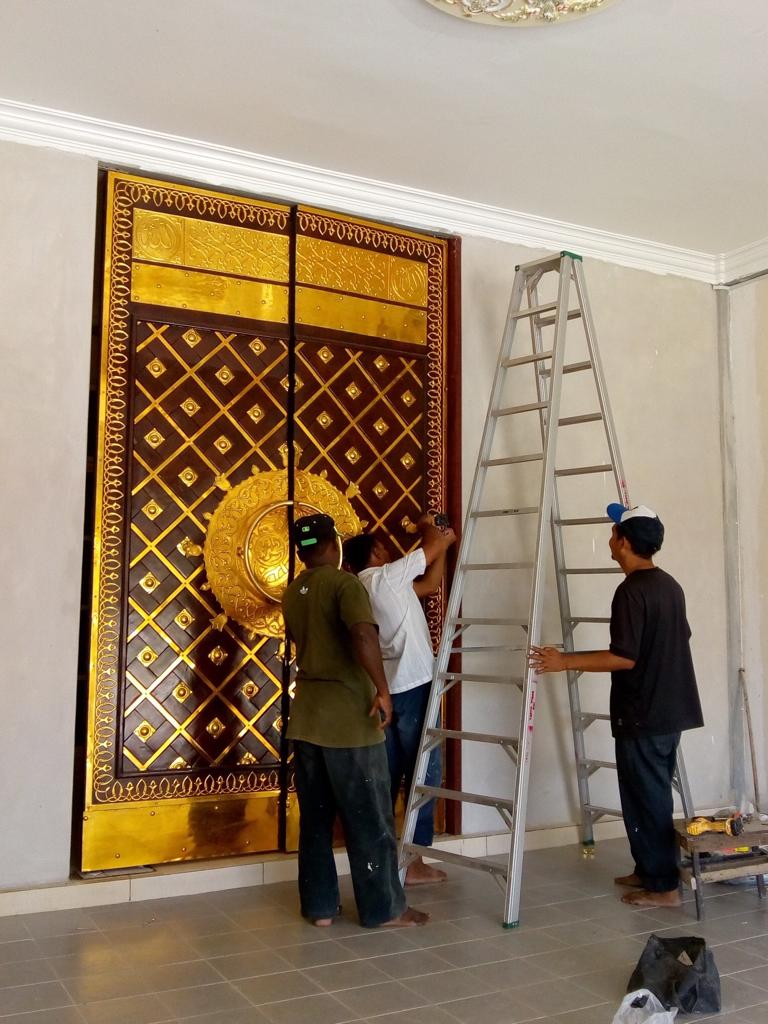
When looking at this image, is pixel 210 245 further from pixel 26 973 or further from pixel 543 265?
pixel 26 973

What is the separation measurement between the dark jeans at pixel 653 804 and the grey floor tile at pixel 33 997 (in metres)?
2.30

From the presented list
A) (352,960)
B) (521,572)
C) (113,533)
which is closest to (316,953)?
(352,960)

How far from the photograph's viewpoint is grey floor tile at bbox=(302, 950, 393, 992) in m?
3.19

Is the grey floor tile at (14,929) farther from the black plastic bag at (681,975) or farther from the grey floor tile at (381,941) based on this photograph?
the black plastic bag at (681,975)

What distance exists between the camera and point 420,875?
14.4ft

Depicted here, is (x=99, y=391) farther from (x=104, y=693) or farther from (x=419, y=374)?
(x=419, y=374)

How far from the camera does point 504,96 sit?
403cm

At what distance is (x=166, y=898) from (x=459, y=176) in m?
3.60

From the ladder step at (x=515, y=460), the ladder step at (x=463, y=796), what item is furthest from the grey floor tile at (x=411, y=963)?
the ladder step at (x=515, y=460)

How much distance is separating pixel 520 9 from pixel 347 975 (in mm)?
3340

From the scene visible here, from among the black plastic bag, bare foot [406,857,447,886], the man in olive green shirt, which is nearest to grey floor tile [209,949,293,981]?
the man in olive green shirt

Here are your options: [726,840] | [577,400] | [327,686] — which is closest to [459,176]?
[577,400]

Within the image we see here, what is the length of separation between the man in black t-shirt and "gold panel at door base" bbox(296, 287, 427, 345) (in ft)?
5.87

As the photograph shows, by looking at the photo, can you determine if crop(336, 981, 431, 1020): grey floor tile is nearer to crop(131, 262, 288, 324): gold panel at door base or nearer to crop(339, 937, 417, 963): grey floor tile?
crop(339, 937, 417, 963): grey floor tile
